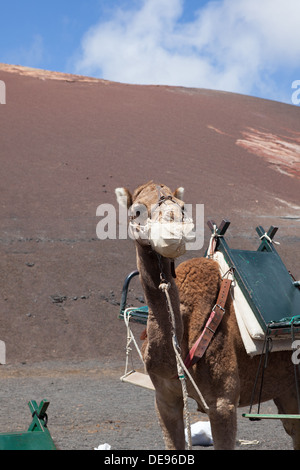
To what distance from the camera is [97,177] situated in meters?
29.7

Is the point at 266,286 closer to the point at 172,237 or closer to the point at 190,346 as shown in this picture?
the point at 190,346

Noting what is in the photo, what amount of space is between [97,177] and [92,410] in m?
20.9

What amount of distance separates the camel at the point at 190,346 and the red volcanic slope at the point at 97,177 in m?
10.5

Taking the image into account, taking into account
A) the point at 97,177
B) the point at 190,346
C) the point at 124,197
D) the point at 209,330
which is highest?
the point at 97,177

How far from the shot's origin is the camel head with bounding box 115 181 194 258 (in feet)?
11.3

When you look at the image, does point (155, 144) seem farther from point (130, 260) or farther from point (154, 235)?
point (154, 235)

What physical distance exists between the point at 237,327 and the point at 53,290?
13866mm

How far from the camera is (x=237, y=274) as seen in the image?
15.7ft

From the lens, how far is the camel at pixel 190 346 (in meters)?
3.90

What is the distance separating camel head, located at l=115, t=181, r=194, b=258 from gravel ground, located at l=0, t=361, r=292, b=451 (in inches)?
151
